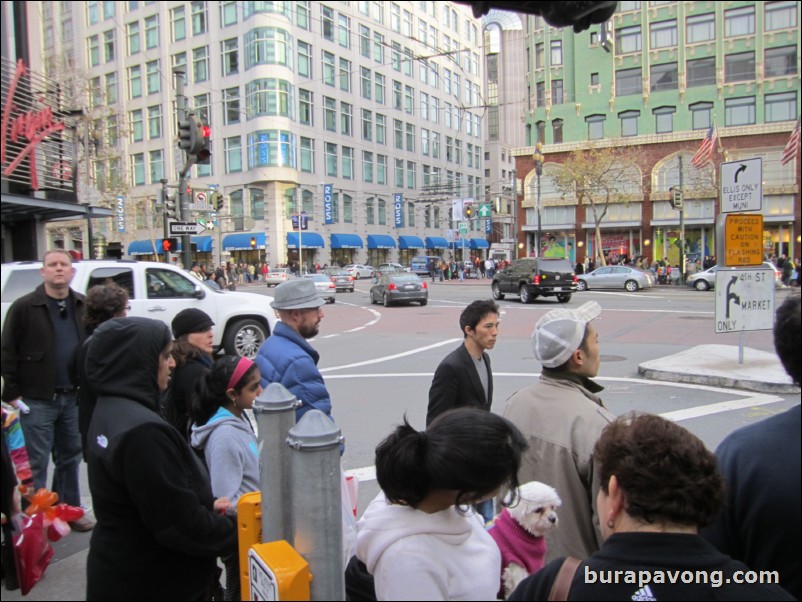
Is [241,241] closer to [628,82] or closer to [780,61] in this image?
[628,82]

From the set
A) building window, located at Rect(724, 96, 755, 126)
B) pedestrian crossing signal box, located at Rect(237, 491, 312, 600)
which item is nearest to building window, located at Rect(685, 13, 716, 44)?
building window, located at Rect(724, 96, 755, 126)

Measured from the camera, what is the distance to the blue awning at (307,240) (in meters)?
54.1

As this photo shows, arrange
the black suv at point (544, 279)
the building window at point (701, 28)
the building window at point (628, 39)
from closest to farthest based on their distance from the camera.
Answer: the black suv at point (544, 279), the building window at point (701, 28), the building window at point (628, 39)

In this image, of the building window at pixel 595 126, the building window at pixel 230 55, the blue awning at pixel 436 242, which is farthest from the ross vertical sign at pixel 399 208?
the building window at pixel 230 55

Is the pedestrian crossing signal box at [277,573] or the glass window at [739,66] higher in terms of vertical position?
the glass window at [739,66]

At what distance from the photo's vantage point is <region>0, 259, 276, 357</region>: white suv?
35.8 ft

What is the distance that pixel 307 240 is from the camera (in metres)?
55.0

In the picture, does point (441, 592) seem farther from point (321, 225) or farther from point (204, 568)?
point (321, 225)

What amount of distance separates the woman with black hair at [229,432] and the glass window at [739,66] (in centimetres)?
3860

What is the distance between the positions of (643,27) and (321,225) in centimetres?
3243

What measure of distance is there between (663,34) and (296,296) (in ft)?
125

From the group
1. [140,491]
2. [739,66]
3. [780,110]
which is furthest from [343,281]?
[140,491]

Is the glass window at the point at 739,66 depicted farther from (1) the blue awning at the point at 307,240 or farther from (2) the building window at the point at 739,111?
(1) the blue awning at the point at 307,240

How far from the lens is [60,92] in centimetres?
821
